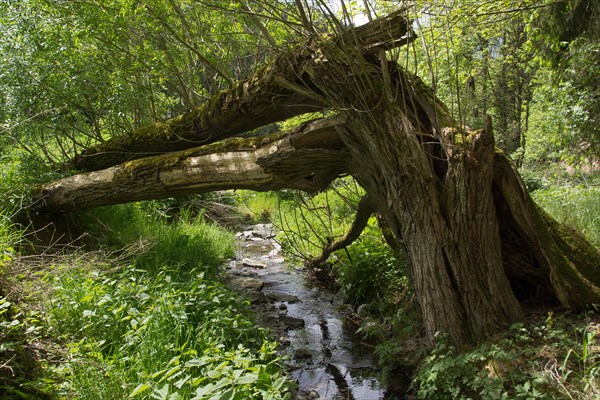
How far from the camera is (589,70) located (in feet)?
20.5

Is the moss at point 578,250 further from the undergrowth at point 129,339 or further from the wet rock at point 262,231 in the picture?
the wet rock at point 262,231

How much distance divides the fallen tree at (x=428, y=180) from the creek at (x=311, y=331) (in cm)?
90

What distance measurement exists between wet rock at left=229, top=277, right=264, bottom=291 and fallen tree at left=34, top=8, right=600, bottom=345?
97.0 inches

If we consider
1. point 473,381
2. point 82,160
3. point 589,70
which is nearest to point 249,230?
point 82,160

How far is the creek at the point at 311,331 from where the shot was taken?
3627 mm

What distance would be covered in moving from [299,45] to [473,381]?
2.81 m

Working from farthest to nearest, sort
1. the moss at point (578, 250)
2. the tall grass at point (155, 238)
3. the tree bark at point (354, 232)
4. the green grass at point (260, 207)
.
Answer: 1. the green grass at point (260, 207)
2. the tall grass at point (155, 238)
3. the tree bark at point (354, 232)
4. the moss at point (578, 250)

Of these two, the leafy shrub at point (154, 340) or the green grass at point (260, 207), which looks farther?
the green grass at point (260, 207)

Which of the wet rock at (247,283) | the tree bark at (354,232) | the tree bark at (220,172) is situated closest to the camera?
the tree bark at (220,172)

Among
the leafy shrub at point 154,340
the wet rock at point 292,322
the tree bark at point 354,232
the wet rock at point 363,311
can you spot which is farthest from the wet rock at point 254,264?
the leafy shrub at point 154,340

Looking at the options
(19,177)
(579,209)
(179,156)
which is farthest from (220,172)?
(579,209)

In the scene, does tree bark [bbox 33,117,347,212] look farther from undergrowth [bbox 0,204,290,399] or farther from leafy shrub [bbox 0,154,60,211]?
undergrowth [bbox 0,204,290,399]

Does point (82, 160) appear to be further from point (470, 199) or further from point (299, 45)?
point (470, 199)

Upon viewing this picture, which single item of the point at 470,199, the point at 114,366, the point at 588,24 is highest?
the point at 588,24
